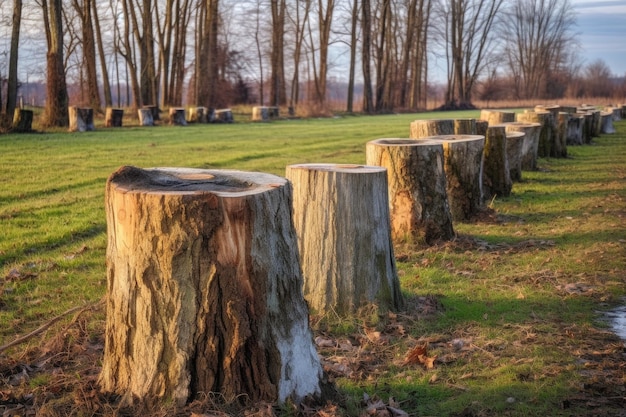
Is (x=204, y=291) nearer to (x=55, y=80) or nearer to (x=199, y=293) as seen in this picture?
(x=199, y=293)

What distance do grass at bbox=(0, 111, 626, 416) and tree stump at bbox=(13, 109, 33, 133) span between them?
1009 cm

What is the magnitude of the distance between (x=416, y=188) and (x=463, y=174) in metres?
1.73

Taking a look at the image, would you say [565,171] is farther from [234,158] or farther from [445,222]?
[445,222]

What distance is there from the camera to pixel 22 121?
20.8 m

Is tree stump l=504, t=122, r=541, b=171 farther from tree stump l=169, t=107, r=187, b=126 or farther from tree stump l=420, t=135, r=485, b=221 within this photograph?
tree stump l=169, t=107, r=187, b=126

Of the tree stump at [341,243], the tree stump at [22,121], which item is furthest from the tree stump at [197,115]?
the tree stump at [341,243]

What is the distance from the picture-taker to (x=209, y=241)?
3232 mm

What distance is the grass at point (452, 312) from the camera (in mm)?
3984

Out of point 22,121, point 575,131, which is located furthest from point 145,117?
point 575,131

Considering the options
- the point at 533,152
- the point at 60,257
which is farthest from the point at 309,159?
the point at 60,257

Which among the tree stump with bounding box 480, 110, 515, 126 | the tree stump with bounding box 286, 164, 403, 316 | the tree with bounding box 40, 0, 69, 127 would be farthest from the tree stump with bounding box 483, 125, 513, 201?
the tree with bounding box 40, 0, 69, 127

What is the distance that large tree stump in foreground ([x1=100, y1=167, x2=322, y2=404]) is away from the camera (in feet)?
10.6

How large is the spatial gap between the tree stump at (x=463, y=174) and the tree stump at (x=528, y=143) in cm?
539

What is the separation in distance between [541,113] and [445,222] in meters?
9.93
